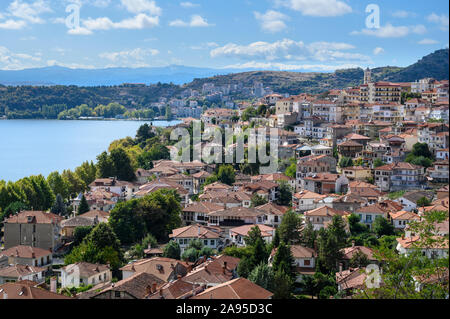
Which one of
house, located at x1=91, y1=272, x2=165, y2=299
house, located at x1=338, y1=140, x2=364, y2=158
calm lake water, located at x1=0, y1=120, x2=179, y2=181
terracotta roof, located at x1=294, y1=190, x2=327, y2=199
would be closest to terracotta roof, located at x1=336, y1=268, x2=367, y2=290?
house, located at x1=91, y1=272, x2=165, y2=299

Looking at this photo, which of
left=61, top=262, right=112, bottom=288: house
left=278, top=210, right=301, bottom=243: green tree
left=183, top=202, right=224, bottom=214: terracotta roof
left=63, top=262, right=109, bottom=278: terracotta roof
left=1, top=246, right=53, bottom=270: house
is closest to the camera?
left=61, top=262, right=112, bottom=288: house

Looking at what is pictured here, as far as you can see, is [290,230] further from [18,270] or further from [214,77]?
[214,77]

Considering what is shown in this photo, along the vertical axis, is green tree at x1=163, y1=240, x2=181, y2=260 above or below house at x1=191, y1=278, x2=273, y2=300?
below

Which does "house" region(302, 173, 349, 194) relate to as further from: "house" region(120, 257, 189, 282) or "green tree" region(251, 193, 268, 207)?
"house" region(120, 257, 189, 282)

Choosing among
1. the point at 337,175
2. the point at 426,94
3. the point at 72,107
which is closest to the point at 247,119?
the point at 426,94

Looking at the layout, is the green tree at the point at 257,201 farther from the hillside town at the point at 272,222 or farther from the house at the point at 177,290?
the house at the point at 177,290
